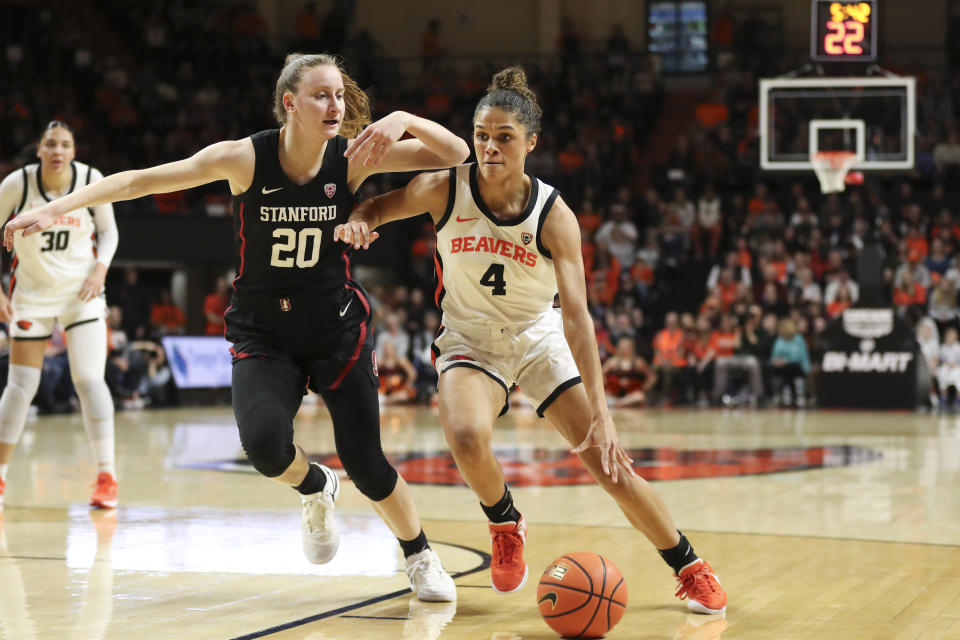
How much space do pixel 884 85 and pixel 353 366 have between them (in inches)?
467

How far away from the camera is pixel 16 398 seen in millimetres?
7141

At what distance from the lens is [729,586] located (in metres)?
5.11

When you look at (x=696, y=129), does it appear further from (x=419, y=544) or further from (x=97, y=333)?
(x=419, y=544)

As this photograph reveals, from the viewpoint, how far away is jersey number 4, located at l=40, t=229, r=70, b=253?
7188mm

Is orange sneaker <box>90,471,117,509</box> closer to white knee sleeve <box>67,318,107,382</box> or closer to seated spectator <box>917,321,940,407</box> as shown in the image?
white knee sleeve <box>67,318,107,382</box>

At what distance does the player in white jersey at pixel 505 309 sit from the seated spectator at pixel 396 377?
12.6 m

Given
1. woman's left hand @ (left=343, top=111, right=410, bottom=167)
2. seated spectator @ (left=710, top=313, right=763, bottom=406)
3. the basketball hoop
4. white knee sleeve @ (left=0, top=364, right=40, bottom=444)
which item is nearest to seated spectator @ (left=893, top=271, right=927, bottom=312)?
seated spectator @ (left=710, top=313, right=763, bottom=406)

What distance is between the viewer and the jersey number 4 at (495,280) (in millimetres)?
4848

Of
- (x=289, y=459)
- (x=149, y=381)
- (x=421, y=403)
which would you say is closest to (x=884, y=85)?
(x=421, y=403)

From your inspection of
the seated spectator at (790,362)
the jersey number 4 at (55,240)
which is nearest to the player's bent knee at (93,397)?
the jersey number 4 at (55,240)

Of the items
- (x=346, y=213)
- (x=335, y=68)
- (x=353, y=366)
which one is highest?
(x=335, y=68)

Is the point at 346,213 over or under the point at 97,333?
over

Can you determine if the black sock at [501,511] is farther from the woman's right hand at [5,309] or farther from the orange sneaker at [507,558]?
the woman's right hand at [5,309]

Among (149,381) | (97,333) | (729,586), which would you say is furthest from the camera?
(149,381)
